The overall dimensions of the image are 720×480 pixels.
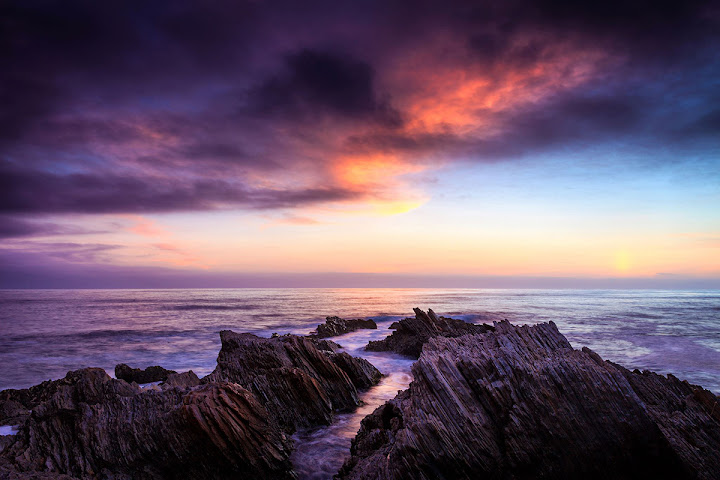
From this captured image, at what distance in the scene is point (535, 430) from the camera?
7.56m

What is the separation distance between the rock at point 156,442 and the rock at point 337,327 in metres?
27.6

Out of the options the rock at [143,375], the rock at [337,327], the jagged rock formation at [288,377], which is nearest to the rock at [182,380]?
the jagged rock formation at [288,377]

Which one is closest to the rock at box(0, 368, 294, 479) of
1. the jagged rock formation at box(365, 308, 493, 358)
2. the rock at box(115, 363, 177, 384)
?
the rock at box(115, 363, 177, 384)

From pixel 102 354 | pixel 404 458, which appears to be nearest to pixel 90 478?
pixel 404 458

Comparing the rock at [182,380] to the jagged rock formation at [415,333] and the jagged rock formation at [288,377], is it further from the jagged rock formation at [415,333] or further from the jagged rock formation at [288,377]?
the jagged rock formation at [415,333]

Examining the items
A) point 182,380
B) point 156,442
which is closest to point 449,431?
point 156,442

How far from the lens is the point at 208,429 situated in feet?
28.0

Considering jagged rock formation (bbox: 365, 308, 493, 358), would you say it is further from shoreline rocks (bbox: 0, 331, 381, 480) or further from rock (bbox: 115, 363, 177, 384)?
shoreline rocks (bbox: 0, 331, 381, 480)

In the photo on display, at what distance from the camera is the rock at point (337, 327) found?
37.5 meters

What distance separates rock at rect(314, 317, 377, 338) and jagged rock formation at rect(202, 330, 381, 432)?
2087 centimetres

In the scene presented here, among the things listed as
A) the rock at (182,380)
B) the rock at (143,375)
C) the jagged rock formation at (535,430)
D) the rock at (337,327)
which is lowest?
the rock at (337,327)

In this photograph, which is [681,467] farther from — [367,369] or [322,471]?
[367,369]

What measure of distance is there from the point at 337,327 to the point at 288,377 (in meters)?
26.4

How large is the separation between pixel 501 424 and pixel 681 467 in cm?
352
